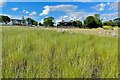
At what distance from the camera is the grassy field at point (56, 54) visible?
1525mm

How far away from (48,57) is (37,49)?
0.15m

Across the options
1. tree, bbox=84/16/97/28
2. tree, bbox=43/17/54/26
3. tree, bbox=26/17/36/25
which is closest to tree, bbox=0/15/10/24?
tree, bbox=26/17/36/25

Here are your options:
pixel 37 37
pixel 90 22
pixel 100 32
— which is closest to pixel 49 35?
pixel 37 37

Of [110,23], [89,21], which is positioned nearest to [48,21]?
[89,21]

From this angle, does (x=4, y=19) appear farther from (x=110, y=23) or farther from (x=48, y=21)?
(x=110, y=23)

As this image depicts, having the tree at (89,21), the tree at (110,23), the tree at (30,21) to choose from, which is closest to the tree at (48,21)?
the tree at (30,21)

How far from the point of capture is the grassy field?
5.00 feet

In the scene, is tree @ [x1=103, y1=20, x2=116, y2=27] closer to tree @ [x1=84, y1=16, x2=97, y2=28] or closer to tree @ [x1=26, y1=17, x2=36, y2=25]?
tree @ [x1=84, y1=16, x2=97, y2=28]

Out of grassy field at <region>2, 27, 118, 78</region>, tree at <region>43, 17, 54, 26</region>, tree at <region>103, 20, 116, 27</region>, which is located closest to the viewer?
grassy field at <region>2, 27, 118, 78</region>

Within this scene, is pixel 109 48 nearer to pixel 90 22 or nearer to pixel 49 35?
pixel 90 22

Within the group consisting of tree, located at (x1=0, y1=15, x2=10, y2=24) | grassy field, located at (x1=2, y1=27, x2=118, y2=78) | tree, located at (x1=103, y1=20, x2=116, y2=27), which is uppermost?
tree, located at (x1=0, y1=15, x2=10, y2=24)

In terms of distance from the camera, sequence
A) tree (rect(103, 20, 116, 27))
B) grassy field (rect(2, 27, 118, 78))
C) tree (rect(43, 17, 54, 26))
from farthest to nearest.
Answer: tree (rect(103, 20, 116, 27)) → tree (rect(43, 17, 54, 26)) → grassy field (rect(2, 27, 118, 78))

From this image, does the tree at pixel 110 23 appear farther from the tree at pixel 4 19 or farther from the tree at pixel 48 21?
the tree at pixel 4 19

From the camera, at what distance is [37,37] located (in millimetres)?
2018
